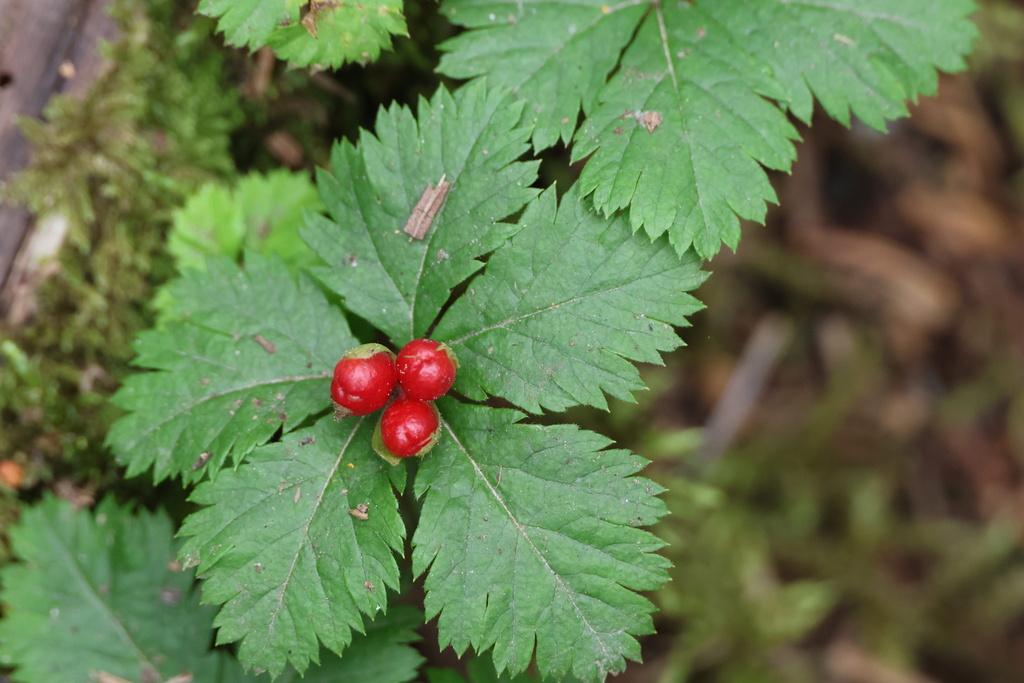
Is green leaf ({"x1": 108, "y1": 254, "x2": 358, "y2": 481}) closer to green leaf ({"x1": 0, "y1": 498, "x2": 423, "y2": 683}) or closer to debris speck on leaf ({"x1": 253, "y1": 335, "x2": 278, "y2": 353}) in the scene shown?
debris speck on leaf ({"x1": 253, "y1": 335, "x2": 278, "y2": 353})

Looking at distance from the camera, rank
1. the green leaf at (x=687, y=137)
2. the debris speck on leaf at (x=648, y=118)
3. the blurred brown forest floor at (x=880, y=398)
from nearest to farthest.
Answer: the green leaf at (x=687, y=137), the debris speck on leaf at (x=648, y=118), the blurred brown forest floor at (x=880, y=398)

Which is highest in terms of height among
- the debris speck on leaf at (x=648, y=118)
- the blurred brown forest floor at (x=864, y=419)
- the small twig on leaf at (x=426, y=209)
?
the debris speck on leaf at (x=648, y=118)

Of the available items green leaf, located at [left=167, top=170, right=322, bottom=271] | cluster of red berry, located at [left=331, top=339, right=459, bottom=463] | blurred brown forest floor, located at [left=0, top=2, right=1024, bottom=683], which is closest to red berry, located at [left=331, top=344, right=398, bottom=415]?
cluster of red berry, located at [left=331, top=339, right=459, bottom=463]

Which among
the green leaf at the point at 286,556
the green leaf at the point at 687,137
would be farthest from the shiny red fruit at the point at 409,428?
the green leaf at the point at 687,137

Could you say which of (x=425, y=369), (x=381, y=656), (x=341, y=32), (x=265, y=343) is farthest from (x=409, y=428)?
(x=341, y=32)

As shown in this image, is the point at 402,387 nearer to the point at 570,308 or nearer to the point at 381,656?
the point at 570,308

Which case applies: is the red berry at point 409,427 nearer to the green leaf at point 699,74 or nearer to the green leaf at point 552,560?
the green leaf at point 552,560
